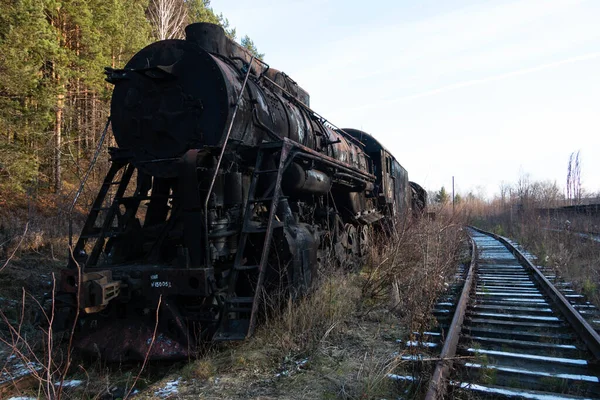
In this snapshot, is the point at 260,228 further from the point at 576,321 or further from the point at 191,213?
the point at 576,321

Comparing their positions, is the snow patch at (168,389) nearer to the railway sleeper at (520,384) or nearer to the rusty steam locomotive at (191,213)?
the rusty steam locomotive at (191,213)

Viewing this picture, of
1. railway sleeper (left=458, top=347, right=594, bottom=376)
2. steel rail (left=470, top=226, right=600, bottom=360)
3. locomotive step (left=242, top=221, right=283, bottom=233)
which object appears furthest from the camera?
locomotive step (left=242, top=221, right=283, bottom=233)

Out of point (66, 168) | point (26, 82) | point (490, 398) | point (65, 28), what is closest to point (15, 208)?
point (66, 168)

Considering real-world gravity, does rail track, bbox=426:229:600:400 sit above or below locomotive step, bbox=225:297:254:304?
below

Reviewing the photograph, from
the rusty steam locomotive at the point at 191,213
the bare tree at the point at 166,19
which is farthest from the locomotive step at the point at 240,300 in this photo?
the bare tree at the point at 166,19

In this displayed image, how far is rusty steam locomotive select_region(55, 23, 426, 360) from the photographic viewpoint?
4.21 meters

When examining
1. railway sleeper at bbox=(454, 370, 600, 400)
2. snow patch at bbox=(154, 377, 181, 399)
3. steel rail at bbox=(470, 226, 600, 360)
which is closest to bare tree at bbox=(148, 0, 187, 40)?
steel rail at bbox=(470, 226, 600, 360)

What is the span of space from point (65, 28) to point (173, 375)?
18404mm

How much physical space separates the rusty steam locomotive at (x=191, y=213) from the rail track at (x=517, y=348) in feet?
6.41

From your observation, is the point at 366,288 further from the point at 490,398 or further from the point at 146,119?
the point at 146,119

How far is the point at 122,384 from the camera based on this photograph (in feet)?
13.2

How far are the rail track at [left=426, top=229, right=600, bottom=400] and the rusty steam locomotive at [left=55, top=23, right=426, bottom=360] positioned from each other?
1.95 metres

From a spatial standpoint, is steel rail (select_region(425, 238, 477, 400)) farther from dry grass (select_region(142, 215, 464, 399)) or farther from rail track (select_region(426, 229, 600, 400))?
dry grass (select_region(142, 215, 464, 399))

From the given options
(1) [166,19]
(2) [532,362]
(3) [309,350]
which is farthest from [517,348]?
(1) [166,19]
